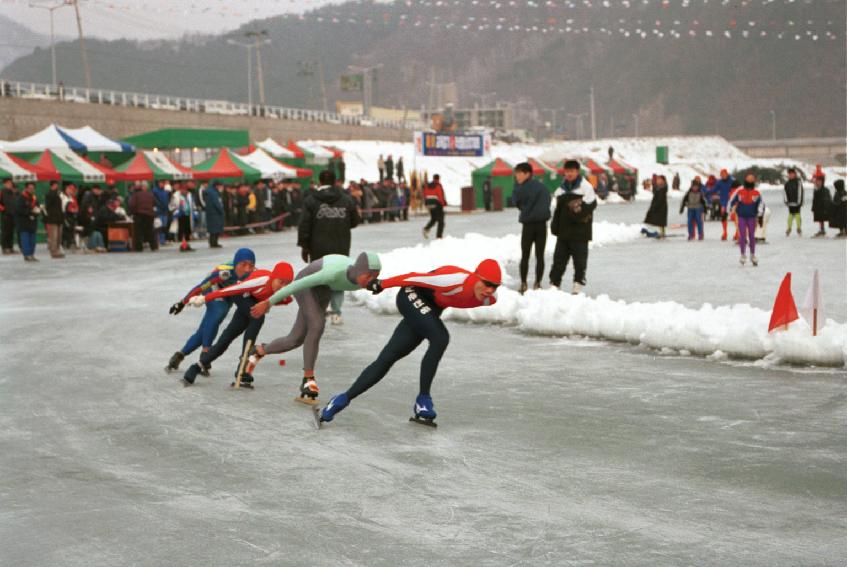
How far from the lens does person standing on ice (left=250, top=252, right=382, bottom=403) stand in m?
7.77

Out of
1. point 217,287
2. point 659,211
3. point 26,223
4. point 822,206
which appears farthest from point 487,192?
point 217,287

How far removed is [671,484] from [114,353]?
690 cm

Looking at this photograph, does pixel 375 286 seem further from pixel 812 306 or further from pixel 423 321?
pixel 812 306

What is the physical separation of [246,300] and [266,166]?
2918cm

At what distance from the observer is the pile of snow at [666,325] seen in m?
10.2

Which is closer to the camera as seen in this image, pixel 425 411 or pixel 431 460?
pixel 431 460

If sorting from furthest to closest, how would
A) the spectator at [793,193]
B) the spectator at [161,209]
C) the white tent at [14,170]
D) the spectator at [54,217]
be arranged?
the spectator at [161,209]
the white tent at [14,170]
the spectator at [793,193]
the spectator at [54,217]

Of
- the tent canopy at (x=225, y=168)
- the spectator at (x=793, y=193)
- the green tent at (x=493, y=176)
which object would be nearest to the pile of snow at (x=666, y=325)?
the spectator at (x=793, y=193)

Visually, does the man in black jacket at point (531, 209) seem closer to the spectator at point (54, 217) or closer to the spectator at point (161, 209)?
the spectator at point (54, 217)

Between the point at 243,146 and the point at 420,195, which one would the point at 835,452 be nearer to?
the point at 243,146

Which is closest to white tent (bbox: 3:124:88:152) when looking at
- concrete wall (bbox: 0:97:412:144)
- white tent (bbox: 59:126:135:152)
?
white tent (bbox: 59:126:135:152)

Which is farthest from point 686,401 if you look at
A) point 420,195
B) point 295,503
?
point 420,195

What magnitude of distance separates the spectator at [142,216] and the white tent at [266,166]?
9.59 meters

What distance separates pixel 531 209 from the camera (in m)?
15.9
